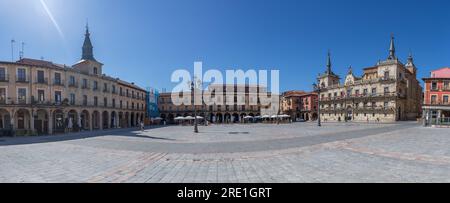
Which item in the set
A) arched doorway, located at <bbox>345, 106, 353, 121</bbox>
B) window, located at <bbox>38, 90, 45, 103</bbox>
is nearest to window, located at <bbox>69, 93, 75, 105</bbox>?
window, located at <bbox>38, 90, 45, 103</bbox>

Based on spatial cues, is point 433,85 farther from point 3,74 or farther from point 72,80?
point 3,74

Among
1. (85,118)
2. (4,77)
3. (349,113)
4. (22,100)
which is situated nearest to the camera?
(4,77)

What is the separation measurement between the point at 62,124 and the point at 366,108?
189 feet

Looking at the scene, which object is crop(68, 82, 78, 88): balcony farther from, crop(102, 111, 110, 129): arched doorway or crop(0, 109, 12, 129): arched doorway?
crop(102, 111, 110, 129): arched doorway

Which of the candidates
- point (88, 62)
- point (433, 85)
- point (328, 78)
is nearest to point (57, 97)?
point (88, 62)

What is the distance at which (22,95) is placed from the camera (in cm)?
2705

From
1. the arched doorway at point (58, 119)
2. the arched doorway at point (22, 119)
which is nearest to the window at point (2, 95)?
the arched doorway at point (22, 119)

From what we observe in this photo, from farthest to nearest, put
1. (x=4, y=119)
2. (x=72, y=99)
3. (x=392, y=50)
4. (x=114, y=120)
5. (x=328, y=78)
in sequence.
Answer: (x=328, y=78) → (x=392, y=50) → (x=114, y=120) → (x=72, y=99) → (x=4, y=119)

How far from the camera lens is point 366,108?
155 ft

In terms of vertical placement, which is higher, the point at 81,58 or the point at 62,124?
the point at 81,58

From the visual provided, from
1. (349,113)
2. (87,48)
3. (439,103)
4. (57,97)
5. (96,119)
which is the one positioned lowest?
(96,119)

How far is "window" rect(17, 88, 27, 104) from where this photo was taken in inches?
1049
